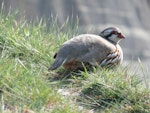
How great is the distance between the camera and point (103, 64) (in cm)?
655

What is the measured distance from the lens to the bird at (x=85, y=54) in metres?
6.32

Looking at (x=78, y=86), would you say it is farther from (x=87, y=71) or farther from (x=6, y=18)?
(x=6, y=18)

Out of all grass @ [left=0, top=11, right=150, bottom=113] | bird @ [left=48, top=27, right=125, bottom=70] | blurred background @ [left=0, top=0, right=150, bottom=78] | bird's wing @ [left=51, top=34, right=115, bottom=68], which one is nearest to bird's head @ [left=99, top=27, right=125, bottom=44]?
bird @ [left=48, top=27, right=125, bottom=70]

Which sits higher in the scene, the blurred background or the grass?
the grass

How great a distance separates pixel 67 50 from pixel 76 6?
9716 millimetres

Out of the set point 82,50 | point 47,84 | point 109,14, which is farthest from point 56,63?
point 109,14

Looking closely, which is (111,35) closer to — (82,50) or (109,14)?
(82,50)

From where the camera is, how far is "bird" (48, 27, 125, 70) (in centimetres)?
632

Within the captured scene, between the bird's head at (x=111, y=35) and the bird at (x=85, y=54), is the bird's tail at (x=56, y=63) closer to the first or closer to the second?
the bird at (x=85, y=54)

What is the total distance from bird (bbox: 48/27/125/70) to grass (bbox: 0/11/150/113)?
111 mm

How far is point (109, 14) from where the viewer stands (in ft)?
52.6

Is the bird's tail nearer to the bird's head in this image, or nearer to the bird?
the bird

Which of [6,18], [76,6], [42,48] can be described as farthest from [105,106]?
[76,6]

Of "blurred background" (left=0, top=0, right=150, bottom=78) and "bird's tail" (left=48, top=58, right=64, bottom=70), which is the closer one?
"bird's tail" (left=48, top=58, right=64, bottom=70)
